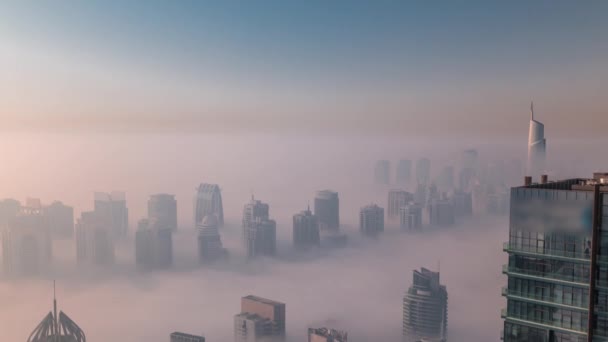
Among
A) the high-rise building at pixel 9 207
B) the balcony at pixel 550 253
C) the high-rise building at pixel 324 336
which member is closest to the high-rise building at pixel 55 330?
the high-rise building at pixel 324 336

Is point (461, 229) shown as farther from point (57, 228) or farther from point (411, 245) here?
point (57, 228)

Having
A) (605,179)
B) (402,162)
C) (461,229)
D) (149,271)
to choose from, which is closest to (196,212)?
(149,271)

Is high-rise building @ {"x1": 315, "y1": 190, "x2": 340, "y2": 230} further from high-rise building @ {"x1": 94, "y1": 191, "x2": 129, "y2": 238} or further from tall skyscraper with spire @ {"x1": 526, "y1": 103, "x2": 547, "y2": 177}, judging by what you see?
tall skyscraper with spire @ {"x1": 526, "y1": 103, "x2": 547, "y2": 177}

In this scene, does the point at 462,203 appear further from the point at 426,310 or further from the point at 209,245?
the point at 209,245

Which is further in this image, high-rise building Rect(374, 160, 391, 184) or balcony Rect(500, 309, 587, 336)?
high-rise building Rect(374, 160, 391, 184)

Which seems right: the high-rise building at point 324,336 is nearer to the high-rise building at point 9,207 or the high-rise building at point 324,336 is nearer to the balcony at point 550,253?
the balcony at point 550,253

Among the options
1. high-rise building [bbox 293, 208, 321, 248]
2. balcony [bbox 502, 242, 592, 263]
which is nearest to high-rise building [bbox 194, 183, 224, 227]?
high-rise building [bbox 293, 208, 321, 248]
